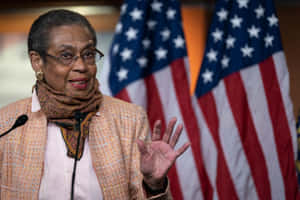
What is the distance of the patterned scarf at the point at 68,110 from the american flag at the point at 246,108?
1350mm

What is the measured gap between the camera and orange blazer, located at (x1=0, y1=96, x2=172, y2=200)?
148 cm

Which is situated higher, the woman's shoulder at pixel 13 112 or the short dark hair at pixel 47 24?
the short dark hair at pixel 47 24

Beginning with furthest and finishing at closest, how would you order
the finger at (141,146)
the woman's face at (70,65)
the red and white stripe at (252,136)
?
1. the red and white stripe at (252,136)
2. the woman's face at (70,65)
3. the finger at (141,146)

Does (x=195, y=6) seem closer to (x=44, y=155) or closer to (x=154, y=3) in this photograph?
(x=154, y=3)

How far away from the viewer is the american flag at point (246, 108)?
2.71 m

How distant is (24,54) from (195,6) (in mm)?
1488

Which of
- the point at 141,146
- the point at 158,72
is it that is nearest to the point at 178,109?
the point at 158,72

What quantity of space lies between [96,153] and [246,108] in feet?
4.98

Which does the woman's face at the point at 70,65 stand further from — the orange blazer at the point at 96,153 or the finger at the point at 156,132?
the finger at the point at 156,132

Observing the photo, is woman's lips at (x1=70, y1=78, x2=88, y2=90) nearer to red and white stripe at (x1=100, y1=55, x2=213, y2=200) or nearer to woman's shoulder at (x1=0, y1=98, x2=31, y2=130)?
woman's shoulder at (x1=0, y1=98, x2=31, y2=130)

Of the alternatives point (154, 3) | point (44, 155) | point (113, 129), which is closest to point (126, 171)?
point (113, 129)

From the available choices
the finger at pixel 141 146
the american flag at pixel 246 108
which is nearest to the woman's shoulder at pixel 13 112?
the finger at pixel 141 146

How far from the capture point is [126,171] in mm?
1561

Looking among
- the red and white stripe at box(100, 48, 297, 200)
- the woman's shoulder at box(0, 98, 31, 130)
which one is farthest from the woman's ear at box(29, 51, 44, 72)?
the red and white stripe at box(100, 48, 297, 200)
